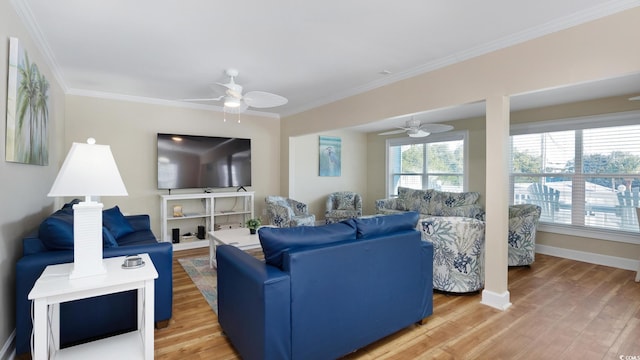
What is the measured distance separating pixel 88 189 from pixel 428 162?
6320 millimetres

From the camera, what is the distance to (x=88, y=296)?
5.66 ft

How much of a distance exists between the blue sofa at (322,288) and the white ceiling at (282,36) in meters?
1.65

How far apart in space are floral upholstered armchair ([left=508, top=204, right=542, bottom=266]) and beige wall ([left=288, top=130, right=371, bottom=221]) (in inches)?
150

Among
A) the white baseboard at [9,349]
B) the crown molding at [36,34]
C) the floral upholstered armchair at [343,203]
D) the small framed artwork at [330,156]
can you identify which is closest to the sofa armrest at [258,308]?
the white baseboard at [9,349]

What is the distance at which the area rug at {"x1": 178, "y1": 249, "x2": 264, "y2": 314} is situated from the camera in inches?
124

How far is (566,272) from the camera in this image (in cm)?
404

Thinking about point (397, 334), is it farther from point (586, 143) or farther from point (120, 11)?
point (586, 143)

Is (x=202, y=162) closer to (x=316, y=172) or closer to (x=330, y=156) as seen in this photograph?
(x=316, y=172)

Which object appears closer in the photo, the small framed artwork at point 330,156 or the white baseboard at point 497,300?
the white baseboard at point 497,300

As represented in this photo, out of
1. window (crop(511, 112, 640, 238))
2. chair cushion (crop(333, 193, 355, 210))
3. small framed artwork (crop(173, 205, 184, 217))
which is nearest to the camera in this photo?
window (crop(511, 112, 640, 238))

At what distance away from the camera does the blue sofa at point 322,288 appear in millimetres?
1795

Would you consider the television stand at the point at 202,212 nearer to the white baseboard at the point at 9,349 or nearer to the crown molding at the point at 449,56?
the crown molding at the point at 449,56

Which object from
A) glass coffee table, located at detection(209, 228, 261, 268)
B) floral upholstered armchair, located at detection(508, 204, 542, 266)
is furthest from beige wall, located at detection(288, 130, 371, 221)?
floral upholstered armchair, located at detection(508, 204, 542, 266)

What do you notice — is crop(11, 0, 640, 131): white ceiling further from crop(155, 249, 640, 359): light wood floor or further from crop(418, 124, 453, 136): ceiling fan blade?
crop(155, 249, 640, 359): light wood floor
